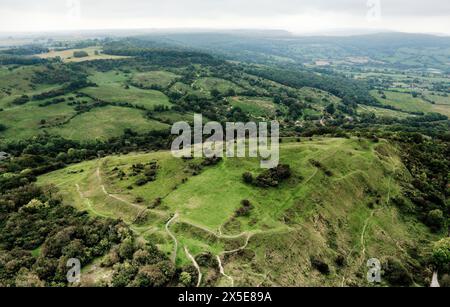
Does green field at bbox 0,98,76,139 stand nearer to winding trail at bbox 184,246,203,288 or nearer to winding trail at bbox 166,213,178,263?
winding trail at bbox 166,213,178,263

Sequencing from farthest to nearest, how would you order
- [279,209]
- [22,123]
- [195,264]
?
1. [22,123]
2. [279,209]
3. [195,264]

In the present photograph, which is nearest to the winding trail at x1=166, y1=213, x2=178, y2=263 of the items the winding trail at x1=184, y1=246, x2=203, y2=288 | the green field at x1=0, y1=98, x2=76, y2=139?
the winding trail at x1=184, y1=246, x2=203, y2=288

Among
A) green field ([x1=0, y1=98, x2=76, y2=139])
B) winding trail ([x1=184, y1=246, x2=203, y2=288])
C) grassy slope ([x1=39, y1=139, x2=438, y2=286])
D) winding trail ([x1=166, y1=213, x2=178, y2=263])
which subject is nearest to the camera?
winding trail ([x1=184, y1=246, x2=203, y2=288])

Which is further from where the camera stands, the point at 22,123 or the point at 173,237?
the point at 22,123

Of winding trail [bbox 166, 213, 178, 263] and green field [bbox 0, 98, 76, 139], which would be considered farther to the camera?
green field [bbox 0, 98, 76, 139]

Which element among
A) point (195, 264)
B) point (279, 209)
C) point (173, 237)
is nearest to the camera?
point (195, 264)

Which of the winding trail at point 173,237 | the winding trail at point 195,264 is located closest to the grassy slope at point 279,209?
the winding trail at point 173,237

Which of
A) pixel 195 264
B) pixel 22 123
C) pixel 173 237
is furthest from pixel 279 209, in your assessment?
pixel 22 123

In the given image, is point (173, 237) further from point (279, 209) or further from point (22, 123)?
point (22, 123)
